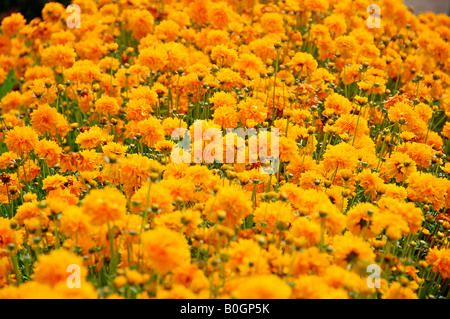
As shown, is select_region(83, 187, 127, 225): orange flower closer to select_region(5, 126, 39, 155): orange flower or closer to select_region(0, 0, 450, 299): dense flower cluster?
select_region(0, 0, 450, 299): dense flower cluster

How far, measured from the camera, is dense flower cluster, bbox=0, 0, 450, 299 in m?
1.92

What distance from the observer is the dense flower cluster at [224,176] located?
1922 millimetres

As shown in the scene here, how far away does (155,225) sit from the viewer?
2.28 metres

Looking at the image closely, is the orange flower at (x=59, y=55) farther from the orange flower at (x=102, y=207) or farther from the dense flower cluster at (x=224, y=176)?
the orange flower at (x=102, y=207)

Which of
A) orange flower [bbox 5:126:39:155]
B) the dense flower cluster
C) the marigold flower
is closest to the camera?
the marigold flower

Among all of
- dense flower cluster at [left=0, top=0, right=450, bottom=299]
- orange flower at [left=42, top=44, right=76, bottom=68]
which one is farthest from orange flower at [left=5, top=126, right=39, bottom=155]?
orange flower at [left=42, top=44, right=76, bottom=68]

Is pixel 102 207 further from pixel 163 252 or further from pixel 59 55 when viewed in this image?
pixel 59 55

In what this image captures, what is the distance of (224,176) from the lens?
2.76 m

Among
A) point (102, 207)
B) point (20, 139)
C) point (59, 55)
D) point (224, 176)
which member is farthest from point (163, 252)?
point (59, 55)

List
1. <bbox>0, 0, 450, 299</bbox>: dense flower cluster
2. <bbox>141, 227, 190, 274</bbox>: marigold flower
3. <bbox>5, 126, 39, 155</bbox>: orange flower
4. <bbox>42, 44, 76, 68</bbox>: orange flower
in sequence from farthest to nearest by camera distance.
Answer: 1. <bbox>42, 44, 76, 68</bbox>: orange flower
2. <bbox>5, 126, 39, 155</bbox>: orange flower
3. <bbox>0, 0, 450, 299</bbox>: dense flower cluster
4. <bbox>141, 227, 190, 274</bbox>: marigold flower

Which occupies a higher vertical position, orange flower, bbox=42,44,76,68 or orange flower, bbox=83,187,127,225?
orange flower, bbox=42,44,76,68

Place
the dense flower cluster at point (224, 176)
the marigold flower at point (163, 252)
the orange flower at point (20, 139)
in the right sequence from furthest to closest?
1. the orange flower at point (20, 139)
2. the dense flower cluster at point (224, 176)
3. the marigold flower at point (163, 252)

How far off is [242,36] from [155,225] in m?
2.90

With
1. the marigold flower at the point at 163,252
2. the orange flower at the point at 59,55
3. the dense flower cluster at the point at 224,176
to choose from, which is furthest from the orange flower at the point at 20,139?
the marigold flower at the point at 163,252
